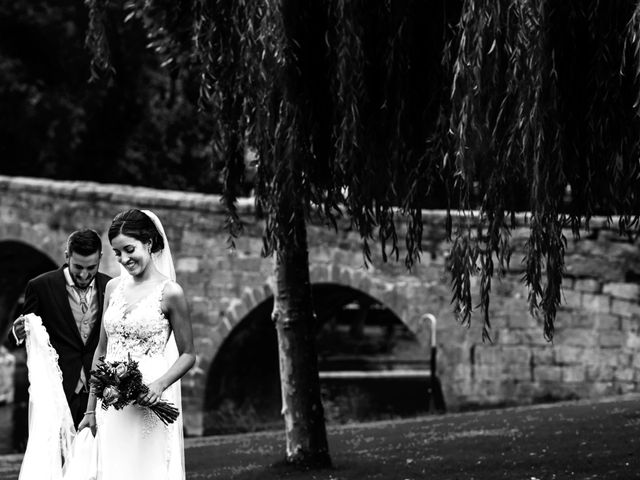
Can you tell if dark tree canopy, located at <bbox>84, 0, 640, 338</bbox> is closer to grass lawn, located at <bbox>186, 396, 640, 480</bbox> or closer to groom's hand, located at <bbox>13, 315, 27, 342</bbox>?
groom's hand, located at <bbox>13, 315, 27, 342</bbox>

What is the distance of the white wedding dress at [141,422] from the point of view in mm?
5934

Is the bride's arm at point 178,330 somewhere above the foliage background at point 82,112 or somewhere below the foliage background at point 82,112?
below

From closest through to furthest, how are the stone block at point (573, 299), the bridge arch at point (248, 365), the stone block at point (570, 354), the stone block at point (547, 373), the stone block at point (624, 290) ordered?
the stone block at point (624, 290)
the stone block at point (573, 299)
the stone block at point (570, 354)
the stone block at point (547, 373)
the bridge arch at point (248, 365)

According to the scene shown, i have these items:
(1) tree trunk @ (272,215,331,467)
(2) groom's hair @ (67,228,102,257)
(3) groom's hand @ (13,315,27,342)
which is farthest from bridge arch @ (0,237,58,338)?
(2) groom's hair @ (67,228,102,257)

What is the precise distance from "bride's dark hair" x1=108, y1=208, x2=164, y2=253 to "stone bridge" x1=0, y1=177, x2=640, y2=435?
32.4ft

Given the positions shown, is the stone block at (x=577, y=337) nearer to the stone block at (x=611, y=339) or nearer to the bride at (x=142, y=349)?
the stone block at (x=611, y=339)

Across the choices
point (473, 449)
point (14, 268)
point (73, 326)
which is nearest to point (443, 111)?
point (73, 326)

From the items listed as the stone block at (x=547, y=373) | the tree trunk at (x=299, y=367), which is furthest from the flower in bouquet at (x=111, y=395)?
the stone block at (x=547, y=373)

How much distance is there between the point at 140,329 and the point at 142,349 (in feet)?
0.28

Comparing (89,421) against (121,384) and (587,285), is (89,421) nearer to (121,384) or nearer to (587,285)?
(121,384)

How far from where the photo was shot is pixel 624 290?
53.8 ft

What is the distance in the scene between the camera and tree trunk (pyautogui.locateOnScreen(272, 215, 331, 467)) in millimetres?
10102

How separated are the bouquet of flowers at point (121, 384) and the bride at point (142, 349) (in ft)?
0.32

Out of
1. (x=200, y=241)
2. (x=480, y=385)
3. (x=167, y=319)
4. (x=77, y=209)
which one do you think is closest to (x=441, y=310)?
(x=480, y=385)
